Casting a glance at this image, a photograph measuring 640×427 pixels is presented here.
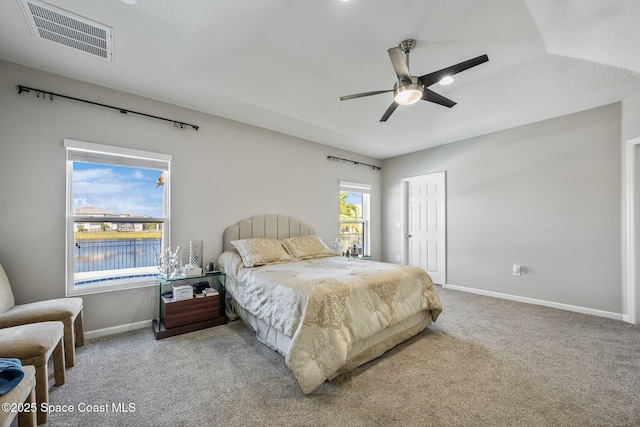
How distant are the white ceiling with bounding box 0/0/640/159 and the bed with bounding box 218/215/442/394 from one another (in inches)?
79.2

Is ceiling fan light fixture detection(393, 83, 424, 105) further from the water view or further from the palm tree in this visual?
the water view

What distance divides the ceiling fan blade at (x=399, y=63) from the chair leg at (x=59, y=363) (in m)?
3.36

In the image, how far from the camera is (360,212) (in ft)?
19.4

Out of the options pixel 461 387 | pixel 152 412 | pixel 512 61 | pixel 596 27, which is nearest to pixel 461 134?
pixel 512 61

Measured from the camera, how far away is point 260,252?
3.33 m

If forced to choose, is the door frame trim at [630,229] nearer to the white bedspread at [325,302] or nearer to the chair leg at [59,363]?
the white bedspread at [325,302]

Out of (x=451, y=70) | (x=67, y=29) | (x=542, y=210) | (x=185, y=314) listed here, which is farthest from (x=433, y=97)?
(x=185, y=314)

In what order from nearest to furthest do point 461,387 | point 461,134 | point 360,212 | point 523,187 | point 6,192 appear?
point 461,387 < point 6,192 < point 523,187 < point 461,134 < point 360,212

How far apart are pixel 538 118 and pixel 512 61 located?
1505mm

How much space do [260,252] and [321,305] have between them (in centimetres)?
151

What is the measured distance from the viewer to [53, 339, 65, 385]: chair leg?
1932 mm

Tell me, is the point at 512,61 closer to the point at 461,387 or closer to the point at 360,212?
the point at 461,387

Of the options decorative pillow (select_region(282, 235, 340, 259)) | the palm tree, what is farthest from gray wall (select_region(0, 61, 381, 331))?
the palm tree

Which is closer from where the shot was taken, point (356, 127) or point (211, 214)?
point (211, 214)
